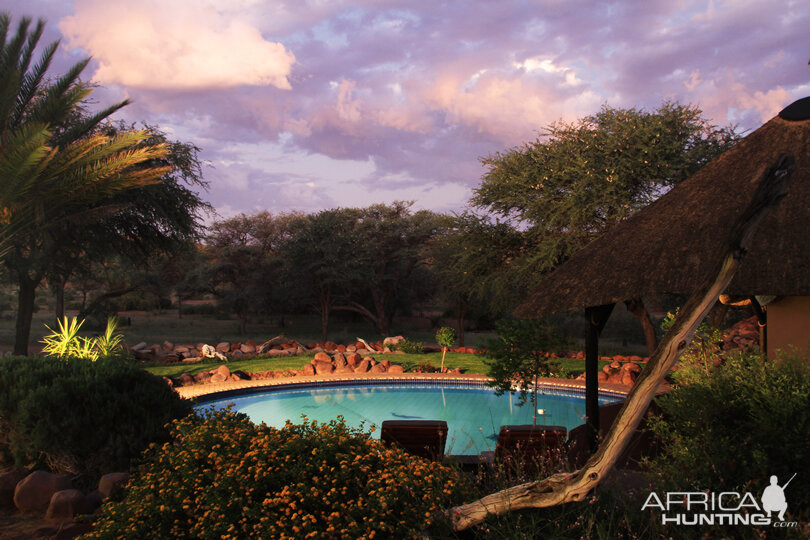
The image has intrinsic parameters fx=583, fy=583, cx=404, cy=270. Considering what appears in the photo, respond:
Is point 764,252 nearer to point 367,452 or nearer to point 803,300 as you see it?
point 803,300

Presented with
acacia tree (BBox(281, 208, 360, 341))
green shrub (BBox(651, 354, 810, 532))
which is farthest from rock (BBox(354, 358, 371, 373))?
green shrub (BBox(651, 354, 810, 532))

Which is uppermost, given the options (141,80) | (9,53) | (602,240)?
(141,80)

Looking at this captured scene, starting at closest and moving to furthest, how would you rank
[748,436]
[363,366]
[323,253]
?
[748,436] → [363,366] → [323,253]

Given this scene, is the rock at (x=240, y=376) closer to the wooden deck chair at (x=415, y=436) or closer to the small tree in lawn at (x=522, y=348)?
the small tree in lawn at (x=522, y=348)

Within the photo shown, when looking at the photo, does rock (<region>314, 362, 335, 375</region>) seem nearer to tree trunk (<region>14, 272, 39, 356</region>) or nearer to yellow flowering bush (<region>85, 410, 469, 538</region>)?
tree trunk (<region>14, 272, 39, 356</region>)

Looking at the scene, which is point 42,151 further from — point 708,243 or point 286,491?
point 708,243

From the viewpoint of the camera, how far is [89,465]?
698 centimetres

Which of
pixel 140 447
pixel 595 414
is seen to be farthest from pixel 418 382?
pixel 140 447

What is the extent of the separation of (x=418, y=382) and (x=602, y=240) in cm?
1019

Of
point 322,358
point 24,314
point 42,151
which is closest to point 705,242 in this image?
point 42,151

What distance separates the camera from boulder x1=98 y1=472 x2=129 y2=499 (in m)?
6.22

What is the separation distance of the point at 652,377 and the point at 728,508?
1240 mm

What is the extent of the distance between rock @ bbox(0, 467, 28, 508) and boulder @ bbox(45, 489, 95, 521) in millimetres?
723

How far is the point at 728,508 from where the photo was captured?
400 cm
